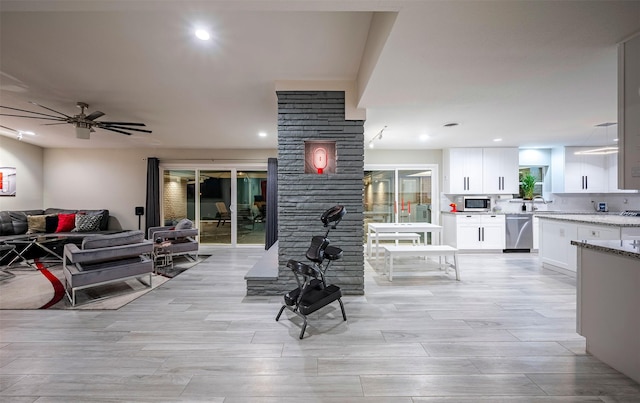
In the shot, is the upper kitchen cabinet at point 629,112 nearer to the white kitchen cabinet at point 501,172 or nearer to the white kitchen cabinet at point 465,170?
A: the white kitchen cabinet at point 465,170

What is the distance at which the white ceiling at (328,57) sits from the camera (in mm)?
1681

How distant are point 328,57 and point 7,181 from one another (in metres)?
7.49

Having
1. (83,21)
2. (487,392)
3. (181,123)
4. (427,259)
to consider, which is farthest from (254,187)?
(487,392)

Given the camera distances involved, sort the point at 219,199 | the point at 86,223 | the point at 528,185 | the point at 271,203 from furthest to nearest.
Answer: the point at 219,199
the point at 271,203
the point at 528,185
the point at 86,223

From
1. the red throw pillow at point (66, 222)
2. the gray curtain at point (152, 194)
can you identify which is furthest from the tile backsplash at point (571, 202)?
the red throw pillow at point (66, 222)

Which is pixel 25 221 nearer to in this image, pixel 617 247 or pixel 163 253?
pixel 163 253

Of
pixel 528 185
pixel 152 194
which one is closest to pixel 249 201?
A: pixel 152 194

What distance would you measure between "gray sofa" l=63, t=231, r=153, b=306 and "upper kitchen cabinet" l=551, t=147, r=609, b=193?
8.31 m

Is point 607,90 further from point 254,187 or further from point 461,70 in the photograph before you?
point 254,187

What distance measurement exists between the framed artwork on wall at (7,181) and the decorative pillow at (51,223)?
0.93 meters

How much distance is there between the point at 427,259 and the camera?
208 inches

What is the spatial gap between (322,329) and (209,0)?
2637mm

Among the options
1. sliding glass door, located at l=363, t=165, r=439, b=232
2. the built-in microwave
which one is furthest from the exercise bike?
the built-in microwave

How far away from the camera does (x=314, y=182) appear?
127 inches
